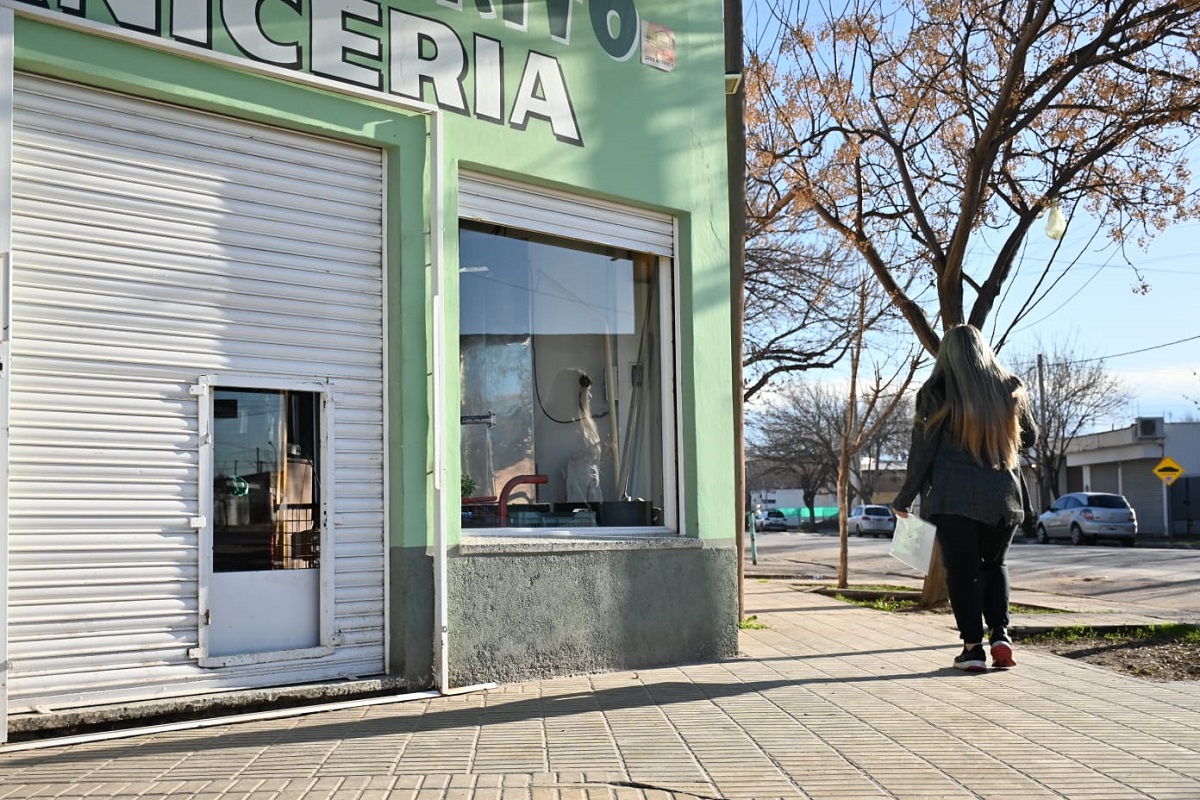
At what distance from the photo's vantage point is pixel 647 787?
3855 millimetres

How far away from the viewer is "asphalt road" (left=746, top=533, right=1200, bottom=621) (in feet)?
50.3

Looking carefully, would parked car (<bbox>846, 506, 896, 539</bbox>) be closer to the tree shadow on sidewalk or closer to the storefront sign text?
the storefront sign text

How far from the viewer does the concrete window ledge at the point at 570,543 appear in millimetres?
6180

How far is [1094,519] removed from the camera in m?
35.3

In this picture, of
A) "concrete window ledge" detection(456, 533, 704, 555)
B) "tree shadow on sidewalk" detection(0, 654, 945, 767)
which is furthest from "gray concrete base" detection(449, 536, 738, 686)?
"tree shadow on sidewalk" detection(0, 654, 945, 767)

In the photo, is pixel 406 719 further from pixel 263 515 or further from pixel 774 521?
pixel 774 521

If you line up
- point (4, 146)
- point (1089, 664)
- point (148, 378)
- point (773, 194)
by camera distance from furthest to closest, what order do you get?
point (773, 194), point (1089, 664), point (148, 378), point (4, 146)

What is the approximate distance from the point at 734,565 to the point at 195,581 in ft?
10.9

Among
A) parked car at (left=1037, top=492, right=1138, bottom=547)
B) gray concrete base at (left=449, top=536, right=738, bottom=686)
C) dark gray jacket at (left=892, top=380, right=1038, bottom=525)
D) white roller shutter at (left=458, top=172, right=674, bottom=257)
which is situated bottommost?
parked car at (left=1037, top=492, right=1138, bottom=547)

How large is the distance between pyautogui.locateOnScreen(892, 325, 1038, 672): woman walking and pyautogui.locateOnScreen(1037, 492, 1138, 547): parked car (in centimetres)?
3157

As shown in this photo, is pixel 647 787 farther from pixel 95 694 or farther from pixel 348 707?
pixel 95 694

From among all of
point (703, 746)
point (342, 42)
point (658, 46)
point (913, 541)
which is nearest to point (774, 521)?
point (913, 541)

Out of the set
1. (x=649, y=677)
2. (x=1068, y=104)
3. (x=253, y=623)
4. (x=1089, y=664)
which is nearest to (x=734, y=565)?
(x=649, y=677)

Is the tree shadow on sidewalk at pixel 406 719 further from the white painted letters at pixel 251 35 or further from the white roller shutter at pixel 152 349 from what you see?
the white painted letters at pixel 251 35
